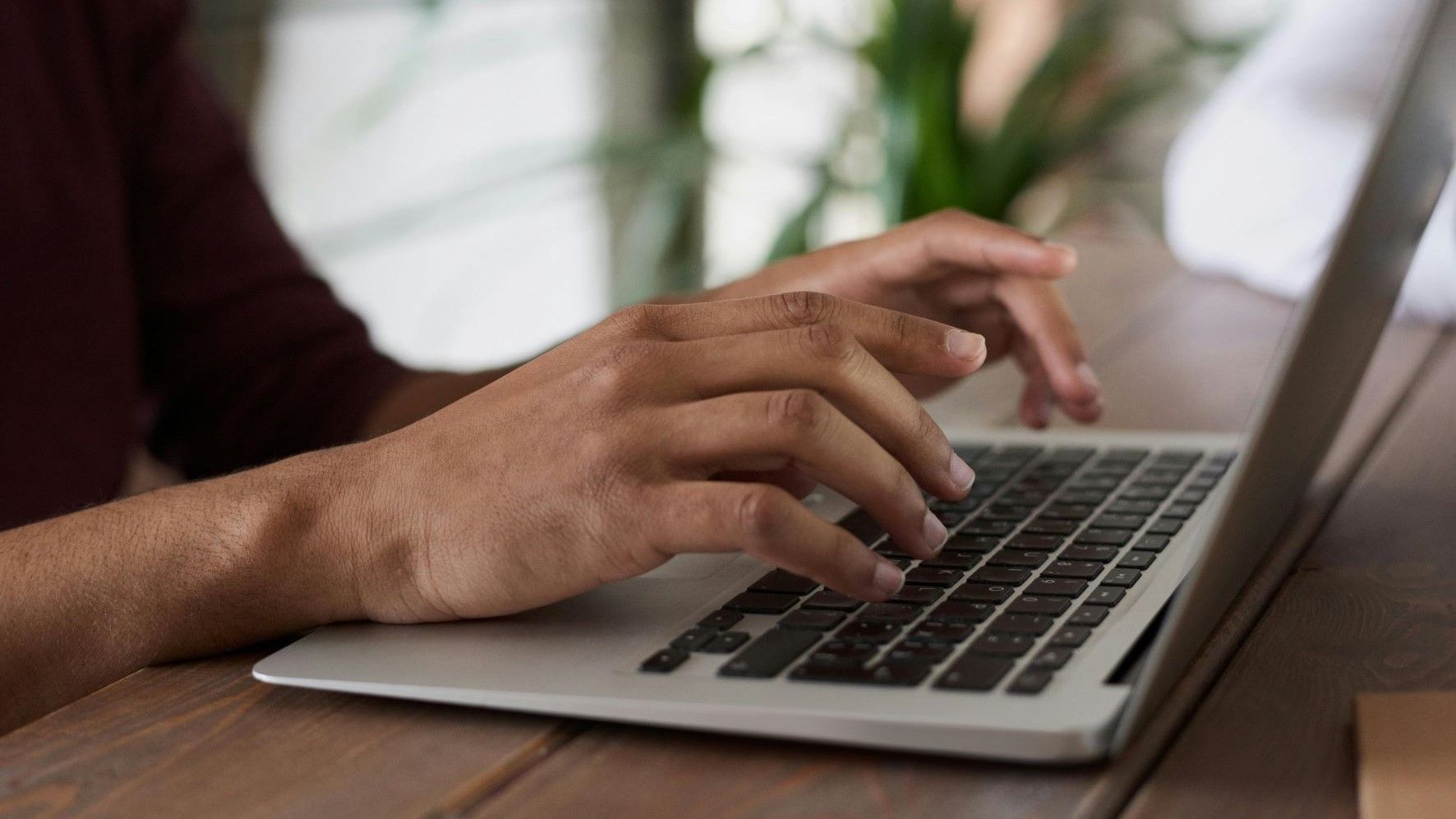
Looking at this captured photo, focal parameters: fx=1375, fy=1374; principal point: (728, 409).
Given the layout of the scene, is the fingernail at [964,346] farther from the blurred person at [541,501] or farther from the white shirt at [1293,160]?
the white shirt at [1293,160]

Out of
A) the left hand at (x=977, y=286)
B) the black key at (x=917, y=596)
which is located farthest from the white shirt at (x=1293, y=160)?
the black key at (x=917, y=596)

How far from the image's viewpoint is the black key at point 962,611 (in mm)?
480

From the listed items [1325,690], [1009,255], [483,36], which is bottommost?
[1325,690]

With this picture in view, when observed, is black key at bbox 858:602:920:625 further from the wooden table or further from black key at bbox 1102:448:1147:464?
black key at bbox 1102:448:1147:464

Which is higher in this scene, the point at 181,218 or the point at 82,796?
the point at 181,218

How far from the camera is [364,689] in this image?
1.57 ft

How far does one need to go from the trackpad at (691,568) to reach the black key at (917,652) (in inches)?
4.6

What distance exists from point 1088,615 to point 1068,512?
0.16 meters

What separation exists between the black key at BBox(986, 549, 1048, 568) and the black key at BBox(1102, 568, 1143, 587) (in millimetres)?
30

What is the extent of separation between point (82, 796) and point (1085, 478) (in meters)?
0.47

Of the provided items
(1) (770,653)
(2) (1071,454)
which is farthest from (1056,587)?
(2) (1071,454)

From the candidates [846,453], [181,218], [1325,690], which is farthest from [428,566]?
[181,218]

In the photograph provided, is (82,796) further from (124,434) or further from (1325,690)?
(124,434)

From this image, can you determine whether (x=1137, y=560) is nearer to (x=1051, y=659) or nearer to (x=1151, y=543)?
(x=1151, y=543)
